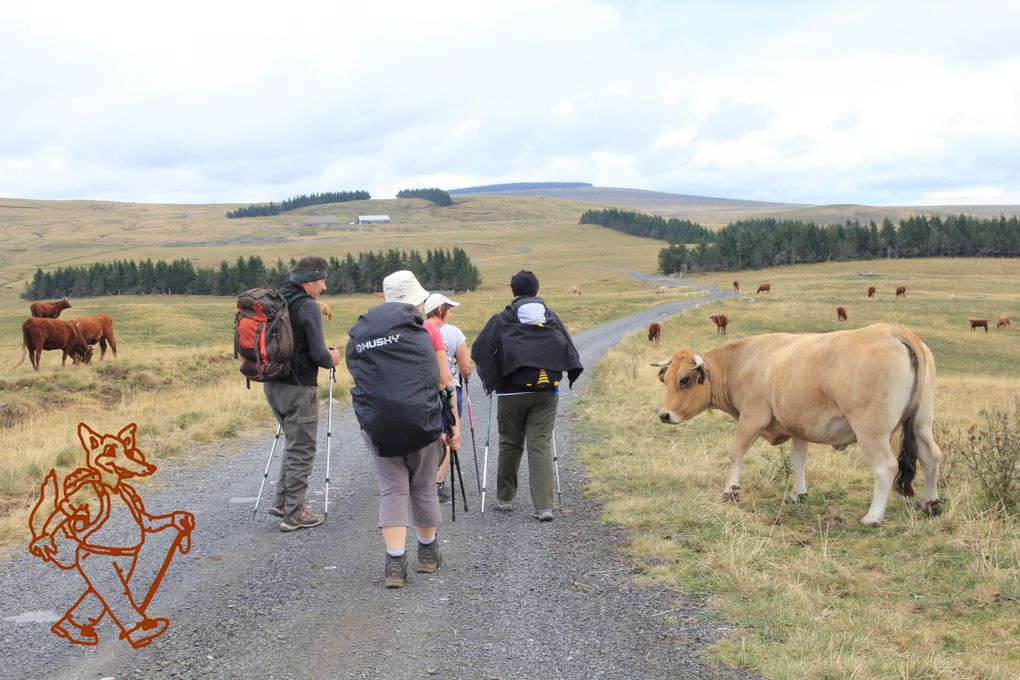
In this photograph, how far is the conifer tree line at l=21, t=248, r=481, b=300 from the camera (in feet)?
338

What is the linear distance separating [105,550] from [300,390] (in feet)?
7.88

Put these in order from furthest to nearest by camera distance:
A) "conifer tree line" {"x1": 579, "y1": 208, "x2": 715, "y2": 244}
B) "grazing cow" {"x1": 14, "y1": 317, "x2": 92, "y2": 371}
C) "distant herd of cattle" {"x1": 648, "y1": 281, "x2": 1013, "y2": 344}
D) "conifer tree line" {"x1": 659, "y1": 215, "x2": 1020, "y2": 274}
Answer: "conifer tree line" {"x1": 579, "y1": 208, "x2": 715, "y2": 244} < "conifer tree line" {"x1": 659, "y1": 215, "x2": 1020, "y2": 274} < "distant herd of cattle" {"x1": 648, "y1": 281, "x2": 1013, "y2": 344} < "grazing cow" {"x1": 14, "y1": 317, "x2": 92, "y2": 371}

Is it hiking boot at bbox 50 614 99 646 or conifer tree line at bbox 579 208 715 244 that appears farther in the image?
conifer tree line at bbox 579 208 715 244

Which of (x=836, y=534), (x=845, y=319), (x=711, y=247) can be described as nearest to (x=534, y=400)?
(x=836, y=534)

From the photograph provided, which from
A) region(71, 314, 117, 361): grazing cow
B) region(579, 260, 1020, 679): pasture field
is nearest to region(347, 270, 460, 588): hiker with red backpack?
region(579, 260, 1020, 679): pasture field

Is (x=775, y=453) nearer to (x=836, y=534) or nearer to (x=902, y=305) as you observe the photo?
(x=836, y=534)

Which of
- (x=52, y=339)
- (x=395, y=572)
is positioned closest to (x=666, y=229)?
(x=52, y=339)

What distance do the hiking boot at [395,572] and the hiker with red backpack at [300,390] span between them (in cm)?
188

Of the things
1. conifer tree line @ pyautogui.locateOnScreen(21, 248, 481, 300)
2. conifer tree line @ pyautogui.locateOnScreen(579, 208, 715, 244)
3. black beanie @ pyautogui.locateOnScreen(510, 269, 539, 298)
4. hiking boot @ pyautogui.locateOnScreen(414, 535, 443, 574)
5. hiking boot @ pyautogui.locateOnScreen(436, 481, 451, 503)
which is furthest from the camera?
conifer tree line @ pyautogui.locateOnScreen(579, 208, 715, 244)

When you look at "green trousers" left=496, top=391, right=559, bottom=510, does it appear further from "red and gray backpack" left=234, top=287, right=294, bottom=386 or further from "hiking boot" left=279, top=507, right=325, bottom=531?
"red and gray backpack" left=234, top=287, right=294, bottom=386

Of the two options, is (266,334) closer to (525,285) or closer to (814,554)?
(525,285)

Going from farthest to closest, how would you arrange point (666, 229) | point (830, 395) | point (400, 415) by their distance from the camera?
1. point (666, 229)
2. point (830, 395)
3. point (400, 415)

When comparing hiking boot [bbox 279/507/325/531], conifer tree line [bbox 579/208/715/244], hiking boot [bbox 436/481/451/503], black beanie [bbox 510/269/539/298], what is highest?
conifer tree line [bbox 579/208/715/244]

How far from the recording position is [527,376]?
26.7 ft
